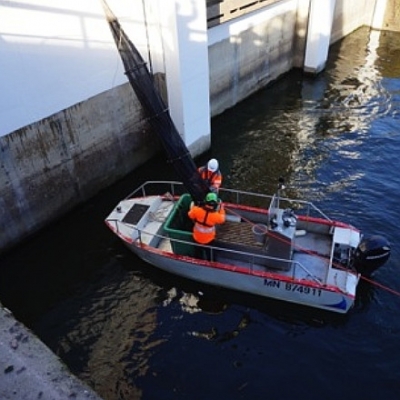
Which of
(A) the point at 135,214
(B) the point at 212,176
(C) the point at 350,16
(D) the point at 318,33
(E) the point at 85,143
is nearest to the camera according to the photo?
(B) the point at 212,176

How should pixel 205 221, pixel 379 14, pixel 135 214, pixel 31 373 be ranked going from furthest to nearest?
pixel 379 14 < pixel 135 214 < pixel 205 221 < pixel 31 373

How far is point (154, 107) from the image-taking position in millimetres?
11305

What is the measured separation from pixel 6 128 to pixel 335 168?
1101 centimetres

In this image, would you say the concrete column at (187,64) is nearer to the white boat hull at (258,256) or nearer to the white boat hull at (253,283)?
the white boat hull at (258,256)

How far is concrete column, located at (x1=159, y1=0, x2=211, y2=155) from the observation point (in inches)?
531

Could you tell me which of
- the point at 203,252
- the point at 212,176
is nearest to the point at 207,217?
→ the point at 203,252

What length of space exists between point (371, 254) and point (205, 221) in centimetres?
388

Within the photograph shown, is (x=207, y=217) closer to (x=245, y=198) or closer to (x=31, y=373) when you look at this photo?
(x=245, y=198)

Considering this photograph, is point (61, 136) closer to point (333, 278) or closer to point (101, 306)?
point (101, 306)

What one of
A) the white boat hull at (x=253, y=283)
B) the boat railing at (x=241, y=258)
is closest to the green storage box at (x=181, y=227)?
the boat railing at (x=241, y=258)

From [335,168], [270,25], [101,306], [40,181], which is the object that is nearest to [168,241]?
[101,306]

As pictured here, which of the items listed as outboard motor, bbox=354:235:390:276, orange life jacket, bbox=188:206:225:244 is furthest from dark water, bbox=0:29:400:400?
orange life jacket, bbox=188:206:225:244

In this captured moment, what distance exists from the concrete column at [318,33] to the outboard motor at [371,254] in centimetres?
1518

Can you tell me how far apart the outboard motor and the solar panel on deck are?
5669mm
